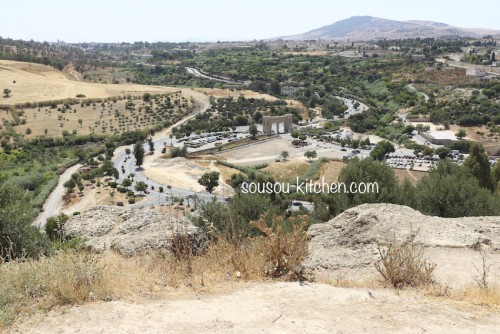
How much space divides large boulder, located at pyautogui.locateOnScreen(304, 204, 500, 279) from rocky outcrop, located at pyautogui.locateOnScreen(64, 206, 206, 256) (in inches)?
96.3

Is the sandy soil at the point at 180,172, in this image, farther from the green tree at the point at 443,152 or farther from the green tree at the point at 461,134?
the green tree at the point at 461,134

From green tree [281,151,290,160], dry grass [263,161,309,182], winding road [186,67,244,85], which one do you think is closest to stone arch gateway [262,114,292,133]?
green tree [281,151,290,160]

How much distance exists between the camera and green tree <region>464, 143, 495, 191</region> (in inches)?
1014

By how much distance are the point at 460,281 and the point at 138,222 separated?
697 cm

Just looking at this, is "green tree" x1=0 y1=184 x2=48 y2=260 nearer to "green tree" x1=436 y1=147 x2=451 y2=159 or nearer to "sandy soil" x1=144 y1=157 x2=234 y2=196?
"sandy soil" x1=144 y1=157 x2=234 y2=196

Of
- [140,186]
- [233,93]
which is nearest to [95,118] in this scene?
[233,93]

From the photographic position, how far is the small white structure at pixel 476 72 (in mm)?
112506

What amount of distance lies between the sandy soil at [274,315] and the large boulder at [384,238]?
155 cm

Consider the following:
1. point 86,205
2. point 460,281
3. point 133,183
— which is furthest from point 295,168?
point 460,281

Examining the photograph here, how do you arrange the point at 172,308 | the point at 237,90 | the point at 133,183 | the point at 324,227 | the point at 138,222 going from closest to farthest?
the point at 172,308 → the point at 138,222 → the point at 324,227 → the point at 133,183 → the point at 237,90

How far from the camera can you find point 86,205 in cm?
3891

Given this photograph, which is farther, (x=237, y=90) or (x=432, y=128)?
(x=237, y=90)

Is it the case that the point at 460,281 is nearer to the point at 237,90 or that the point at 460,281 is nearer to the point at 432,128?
the point at 432,128

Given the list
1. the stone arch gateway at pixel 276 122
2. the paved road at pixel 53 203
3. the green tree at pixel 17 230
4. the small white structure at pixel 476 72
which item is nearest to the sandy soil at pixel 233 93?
the stone arch gateway at pixel 276 122
